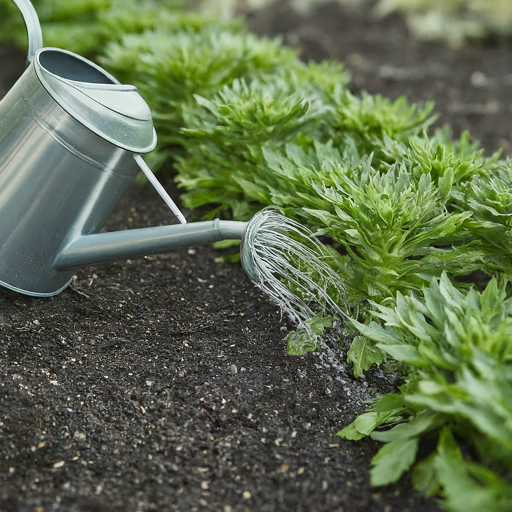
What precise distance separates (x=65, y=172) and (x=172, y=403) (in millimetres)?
757

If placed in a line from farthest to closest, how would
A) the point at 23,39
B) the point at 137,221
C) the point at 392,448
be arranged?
1. the point at 23,39
2. the point at 137,221
3. the point at 392,448

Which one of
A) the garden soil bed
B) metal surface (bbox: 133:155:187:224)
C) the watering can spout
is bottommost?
the garden soil bed

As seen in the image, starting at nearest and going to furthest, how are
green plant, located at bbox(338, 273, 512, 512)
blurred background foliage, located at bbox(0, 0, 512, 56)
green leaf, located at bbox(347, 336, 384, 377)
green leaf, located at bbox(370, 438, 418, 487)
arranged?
green plant, located at bbox(338, 273, 512, 512)
green leaf, located at bbox(370, 438, 418, 487)
green leaf, located at bbox(347, 336, 384, 377)
blurred background foliage, located at bbox(0, 0, 512, 56)

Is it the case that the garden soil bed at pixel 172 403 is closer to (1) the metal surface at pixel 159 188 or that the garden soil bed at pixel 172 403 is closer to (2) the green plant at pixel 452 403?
(2) the green plant at pixel 452 403

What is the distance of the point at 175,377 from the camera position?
1562 mm

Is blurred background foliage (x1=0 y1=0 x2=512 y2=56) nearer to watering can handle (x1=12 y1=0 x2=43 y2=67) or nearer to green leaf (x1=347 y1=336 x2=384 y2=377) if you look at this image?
watering can handle (x1=12 y1=0 x2=43 y2=67)

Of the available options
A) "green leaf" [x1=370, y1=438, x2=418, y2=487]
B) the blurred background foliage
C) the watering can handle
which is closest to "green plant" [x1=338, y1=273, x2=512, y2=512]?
"green leaf" [x1=370, y1=438, x2=418, y2=487]

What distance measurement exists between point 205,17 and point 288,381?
3.19 meters

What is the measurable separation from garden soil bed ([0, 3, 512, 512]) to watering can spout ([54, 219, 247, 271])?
0.97ft

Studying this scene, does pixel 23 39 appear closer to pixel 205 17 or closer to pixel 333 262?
pixel 205 17

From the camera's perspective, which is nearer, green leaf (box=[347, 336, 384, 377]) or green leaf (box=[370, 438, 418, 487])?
green leaf (box=[370, 438, 418, 487])

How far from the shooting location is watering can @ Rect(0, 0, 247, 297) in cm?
147

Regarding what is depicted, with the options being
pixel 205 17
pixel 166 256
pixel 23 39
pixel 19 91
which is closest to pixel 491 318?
pixel 166 256

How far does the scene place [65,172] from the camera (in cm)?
→ 153
